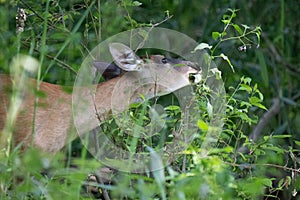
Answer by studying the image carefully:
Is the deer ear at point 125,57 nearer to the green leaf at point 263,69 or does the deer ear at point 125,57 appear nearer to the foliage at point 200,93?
the foliage at point 200,93

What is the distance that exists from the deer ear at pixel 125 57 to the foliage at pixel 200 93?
3.6 inches

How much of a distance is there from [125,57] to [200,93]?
734 mm

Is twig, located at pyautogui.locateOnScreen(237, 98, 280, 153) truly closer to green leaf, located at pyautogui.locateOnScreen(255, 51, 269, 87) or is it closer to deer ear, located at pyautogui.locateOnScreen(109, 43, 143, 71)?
green leaf, located at pyautogui.locateOnScreen(255, 51, 269, 87)

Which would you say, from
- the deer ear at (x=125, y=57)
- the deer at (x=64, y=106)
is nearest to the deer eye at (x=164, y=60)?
the deer at (x=64, y=106)

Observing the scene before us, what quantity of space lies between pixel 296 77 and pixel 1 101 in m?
2.59

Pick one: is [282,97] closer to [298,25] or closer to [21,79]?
[298,25]

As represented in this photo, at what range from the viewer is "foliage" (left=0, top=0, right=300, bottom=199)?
2297 millimetres

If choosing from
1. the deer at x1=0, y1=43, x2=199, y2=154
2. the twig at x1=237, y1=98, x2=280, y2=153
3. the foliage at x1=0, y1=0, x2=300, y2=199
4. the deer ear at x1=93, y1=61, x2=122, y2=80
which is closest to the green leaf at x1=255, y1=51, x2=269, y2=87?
the foliage at x1=0, y1=0, x2=300, y2=199

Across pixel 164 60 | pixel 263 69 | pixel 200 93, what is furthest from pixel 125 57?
pixel 263 69

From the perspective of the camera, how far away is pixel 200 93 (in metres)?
3.17

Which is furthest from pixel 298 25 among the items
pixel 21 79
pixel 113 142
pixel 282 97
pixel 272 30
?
pixel 21 79

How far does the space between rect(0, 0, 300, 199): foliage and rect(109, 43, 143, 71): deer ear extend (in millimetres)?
92

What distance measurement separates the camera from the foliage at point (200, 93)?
90.4 inches

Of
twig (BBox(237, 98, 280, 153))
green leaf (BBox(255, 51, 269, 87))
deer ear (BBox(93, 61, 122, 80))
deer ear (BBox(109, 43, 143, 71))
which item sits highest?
deer ear (BBox(109, 43, 143, 71))
